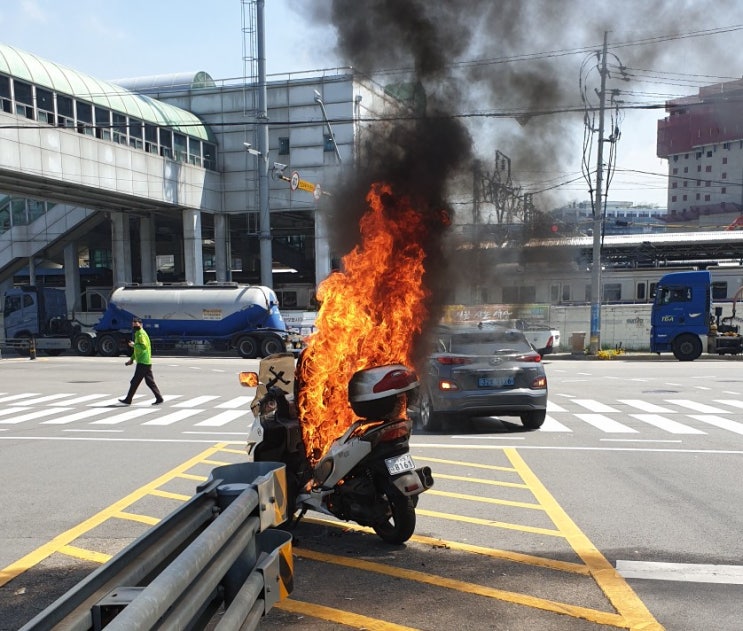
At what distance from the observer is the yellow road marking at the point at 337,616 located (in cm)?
374

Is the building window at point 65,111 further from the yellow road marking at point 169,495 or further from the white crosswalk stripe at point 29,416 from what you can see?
the yellow road marking at point 169,495

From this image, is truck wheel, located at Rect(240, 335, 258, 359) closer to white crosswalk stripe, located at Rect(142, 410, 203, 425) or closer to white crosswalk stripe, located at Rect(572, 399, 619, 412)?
white crosswalk stripe, located at Rect(142, 410, 203, 425)

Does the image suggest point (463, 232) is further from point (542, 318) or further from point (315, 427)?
point (542, 318)

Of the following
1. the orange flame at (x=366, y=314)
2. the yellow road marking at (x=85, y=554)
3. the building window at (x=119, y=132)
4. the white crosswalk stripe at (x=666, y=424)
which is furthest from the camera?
the building window at (x=119, y=132)

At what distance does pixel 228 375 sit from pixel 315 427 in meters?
15.1

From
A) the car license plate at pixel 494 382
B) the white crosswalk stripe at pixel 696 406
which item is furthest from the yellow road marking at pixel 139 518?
the white crosswalk stripe at pixel 696 406

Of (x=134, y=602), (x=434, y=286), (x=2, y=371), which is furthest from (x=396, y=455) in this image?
(x=2, y=371)

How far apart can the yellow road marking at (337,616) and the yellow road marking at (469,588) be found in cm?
63

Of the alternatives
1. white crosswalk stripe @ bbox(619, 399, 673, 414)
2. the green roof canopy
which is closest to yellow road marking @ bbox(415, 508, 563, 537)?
white crosswalk stripe @ bbox(619, 399, 673, 414)

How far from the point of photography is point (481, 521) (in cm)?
569

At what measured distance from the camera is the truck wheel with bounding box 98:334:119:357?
30219 millimetres

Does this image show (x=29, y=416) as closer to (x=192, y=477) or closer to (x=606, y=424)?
(x=192, y=477)

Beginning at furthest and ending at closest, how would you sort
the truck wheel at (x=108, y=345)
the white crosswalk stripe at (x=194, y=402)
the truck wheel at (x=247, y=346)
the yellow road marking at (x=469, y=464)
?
the truck wheel at (x=108, y=345)
the truck wheel at (x=247, y=346)
the white crosswalk stripe at (x=194, y=402)
the yellow road marking at (x=469, y=464)

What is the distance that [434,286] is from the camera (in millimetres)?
7098
